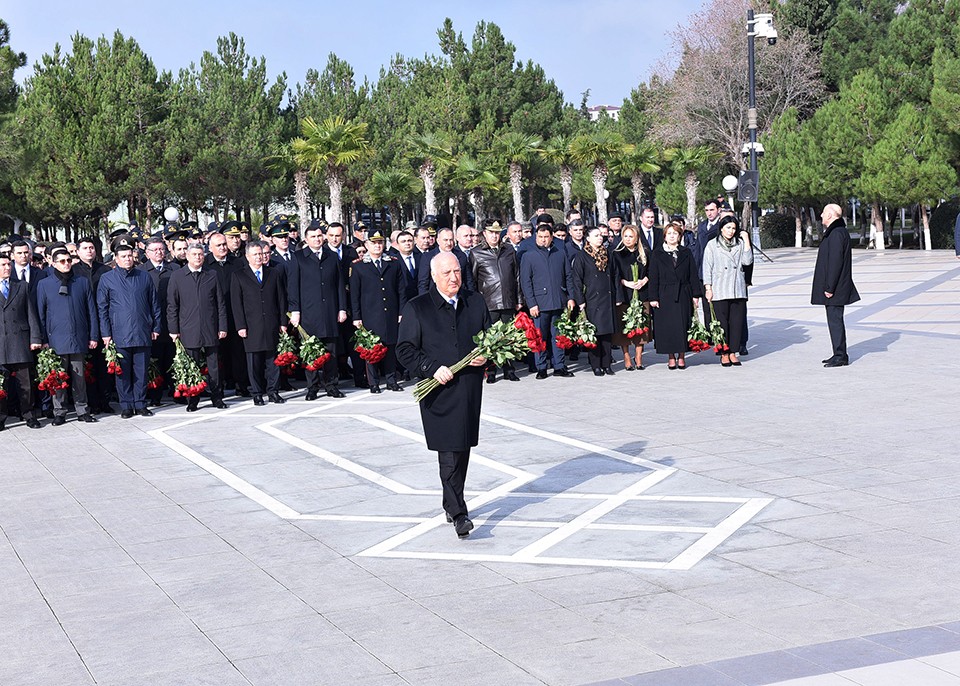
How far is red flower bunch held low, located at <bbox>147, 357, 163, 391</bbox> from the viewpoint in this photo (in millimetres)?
14102

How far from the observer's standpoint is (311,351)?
14438 millimetres

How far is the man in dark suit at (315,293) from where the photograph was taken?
1445 cm

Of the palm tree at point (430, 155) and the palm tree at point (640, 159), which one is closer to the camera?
the palm tree at point (640, 159)

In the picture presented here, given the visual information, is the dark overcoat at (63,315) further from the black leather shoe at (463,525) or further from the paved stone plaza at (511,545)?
the black leather shoe at (463,525)

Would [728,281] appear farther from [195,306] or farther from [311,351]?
[195,306]

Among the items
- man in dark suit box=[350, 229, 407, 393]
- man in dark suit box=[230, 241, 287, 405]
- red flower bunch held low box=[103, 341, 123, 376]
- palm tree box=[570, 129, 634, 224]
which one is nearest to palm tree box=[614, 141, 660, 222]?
palm tree box=[570, 129, 634, 224]

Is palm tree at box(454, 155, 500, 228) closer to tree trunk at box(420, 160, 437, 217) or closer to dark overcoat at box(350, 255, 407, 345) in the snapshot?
tree trunk at box(420, 160, 437, 217)

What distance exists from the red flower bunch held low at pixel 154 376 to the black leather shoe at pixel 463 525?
285 inches

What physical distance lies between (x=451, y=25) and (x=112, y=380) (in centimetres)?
5414

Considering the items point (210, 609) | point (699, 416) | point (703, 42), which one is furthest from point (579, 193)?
point (210, 609)

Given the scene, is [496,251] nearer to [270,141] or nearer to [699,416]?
[699,416]

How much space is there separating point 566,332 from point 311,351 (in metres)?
3.23

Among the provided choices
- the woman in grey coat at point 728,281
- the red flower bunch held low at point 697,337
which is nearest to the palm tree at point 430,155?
the woman in grey coat at point 728,281

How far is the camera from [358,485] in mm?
9656
